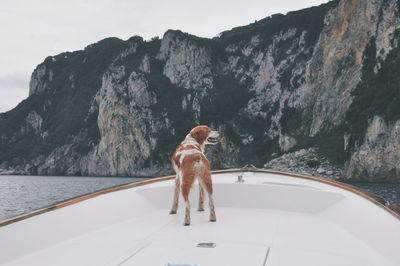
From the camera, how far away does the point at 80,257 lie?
2373 millimetres

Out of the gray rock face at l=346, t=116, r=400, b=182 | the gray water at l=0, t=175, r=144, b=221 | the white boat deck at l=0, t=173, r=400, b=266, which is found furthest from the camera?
the gray rock face at l=346, t=116, r=400, b=182

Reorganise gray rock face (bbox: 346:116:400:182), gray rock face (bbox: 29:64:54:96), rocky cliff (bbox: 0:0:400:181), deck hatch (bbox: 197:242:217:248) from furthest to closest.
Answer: gray rock face (bbox: 29:64:54:96) < rocky cliff (bbox: 0:0:400:181) < gray rock face (bbox: 346:116:400:182) < deck hatch (bbox: 197:242:217:248)

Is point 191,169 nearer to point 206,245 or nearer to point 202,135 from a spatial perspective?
point 202,135

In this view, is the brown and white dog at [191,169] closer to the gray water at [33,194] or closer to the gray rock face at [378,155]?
the gray water at [33,194]

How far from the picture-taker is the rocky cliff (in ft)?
176

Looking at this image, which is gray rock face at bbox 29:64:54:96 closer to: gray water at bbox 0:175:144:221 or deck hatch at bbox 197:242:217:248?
gray water at bbox 0:175:144:221

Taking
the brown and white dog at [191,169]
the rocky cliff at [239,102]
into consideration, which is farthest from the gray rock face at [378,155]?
the brown and white dog at [191,169]

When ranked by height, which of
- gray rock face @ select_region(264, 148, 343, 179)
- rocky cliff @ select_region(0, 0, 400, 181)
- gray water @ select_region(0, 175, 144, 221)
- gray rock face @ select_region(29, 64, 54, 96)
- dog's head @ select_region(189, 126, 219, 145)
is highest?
gray rock face @ select_region(29, 64, 54, 96)

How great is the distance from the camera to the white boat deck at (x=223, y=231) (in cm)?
224

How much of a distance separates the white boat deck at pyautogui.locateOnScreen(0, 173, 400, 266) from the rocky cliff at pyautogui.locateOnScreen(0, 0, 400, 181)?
44.3m

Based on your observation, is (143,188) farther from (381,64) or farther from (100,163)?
(100,163)

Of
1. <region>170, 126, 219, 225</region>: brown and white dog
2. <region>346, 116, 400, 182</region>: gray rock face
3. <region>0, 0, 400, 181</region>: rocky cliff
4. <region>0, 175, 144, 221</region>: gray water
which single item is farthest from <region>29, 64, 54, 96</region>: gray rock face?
<region>170, 126, 219, 225</region>: brown and white dog

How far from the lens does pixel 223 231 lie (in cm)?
287

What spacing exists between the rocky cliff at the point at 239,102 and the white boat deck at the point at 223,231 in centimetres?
4432
